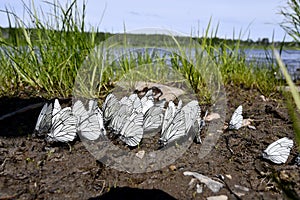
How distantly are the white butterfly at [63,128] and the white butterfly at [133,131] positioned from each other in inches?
8.4

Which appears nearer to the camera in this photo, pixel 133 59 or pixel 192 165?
pixel 192 165

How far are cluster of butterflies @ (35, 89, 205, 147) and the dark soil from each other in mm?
64

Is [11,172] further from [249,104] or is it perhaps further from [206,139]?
[249,104]

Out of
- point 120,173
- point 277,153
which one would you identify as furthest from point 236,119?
point 120,173

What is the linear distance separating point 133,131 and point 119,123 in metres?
0.10

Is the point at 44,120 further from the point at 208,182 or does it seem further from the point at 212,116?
the point at 212,116

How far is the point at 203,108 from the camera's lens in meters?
2.10

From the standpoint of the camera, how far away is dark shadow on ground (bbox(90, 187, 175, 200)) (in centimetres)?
102

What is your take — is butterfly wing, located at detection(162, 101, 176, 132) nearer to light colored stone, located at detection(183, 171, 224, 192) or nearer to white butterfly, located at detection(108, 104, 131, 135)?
white butterfly, located at detection(108, 104, 131, 135)

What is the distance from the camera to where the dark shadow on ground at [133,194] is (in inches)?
40.2

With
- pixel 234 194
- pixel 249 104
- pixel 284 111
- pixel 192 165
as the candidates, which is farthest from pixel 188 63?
pixel 234 194

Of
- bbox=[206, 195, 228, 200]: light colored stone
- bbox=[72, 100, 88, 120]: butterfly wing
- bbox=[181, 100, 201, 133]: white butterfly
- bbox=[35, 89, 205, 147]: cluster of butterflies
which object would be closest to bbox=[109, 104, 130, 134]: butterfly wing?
bbox=[35, 89, 205, 147]: cluster of butterflies

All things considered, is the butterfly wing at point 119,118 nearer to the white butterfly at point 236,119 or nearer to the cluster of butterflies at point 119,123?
the cluster of butterflies at point 119,123

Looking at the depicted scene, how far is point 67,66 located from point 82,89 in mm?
245
